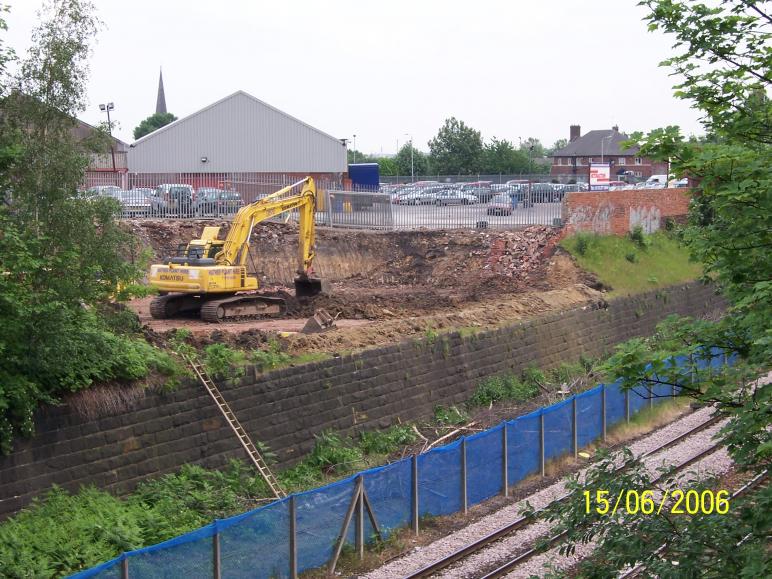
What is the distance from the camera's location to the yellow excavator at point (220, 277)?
26.0 m

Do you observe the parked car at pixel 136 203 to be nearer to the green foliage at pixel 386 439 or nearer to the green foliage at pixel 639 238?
the green foliage at pixel 386 439

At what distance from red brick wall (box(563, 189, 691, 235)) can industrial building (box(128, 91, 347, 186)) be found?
21779 mm

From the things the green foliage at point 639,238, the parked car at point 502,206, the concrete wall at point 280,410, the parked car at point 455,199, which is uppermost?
the parked car at point 455,199

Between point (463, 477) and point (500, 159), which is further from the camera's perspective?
point (500, 159)

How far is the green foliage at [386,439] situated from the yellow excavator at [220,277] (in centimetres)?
727

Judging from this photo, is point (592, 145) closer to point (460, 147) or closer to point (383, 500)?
point (460, 147)

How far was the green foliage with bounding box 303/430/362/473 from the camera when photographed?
19469mm

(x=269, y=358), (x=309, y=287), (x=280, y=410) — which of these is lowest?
(x=280, y=410)

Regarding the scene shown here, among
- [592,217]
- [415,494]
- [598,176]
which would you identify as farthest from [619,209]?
[415,494]

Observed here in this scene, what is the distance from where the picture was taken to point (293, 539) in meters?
14.0

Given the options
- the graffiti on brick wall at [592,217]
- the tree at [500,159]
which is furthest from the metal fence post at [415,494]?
the tree at [500,159]

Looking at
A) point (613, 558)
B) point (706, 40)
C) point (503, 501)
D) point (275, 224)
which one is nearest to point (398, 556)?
point (503, 501)

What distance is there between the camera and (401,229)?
137 ft

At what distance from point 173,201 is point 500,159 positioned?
52.9 m
